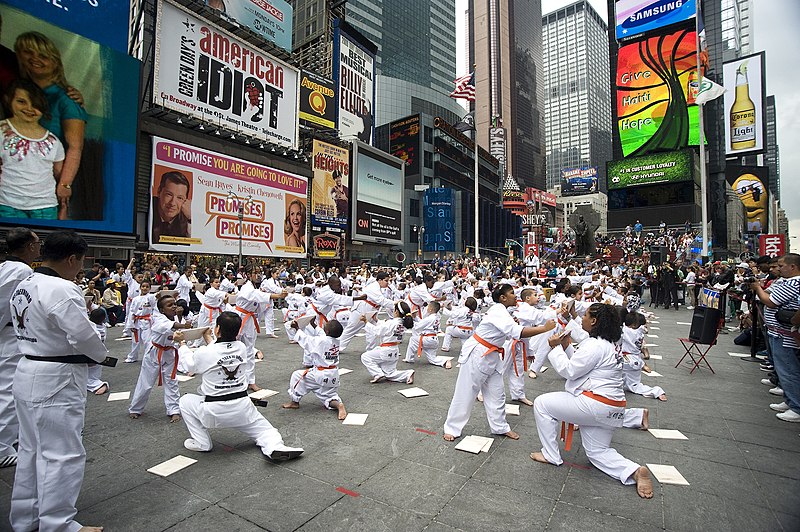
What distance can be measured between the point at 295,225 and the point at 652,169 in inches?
1838

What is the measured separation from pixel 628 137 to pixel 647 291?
4164 centimetres

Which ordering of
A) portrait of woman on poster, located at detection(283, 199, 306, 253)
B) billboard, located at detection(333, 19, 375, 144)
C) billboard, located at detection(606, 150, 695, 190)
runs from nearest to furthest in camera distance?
portrait of woman on poster, located at detection(283, 199, 306, 253) < billboard, located at detection(333, 19, 375, 144) < billboard, located at detection(606, 150, 695, 190)

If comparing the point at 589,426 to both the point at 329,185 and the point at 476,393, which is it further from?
the point at 329,185

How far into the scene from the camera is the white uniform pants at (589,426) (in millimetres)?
3662

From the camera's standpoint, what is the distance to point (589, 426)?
3848 mm

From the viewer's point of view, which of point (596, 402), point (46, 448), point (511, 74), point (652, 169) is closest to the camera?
point (46, 448)

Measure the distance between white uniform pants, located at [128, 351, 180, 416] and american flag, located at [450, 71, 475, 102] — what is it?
85.6 ft

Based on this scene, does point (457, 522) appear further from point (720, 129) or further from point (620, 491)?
point (720, 129)

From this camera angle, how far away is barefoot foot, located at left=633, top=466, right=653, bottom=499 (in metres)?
3.40

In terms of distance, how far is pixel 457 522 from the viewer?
3016 mm

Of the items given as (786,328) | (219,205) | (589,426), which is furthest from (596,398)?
(219,205)

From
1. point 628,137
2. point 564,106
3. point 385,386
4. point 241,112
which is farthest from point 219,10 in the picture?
point 564,106

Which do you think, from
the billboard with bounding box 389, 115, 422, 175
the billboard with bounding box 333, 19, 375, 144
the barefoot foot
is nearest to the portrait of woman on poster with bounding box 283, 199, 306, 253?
the billboard with bounding box 333, 19, 375, 144

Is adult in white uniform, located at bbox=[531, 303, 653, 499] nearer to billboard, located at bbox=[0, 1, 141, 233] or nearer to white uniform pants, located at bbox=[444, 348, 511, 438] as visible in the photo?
white uniform pants, located at bbox=[444, 348, 511, 438]
